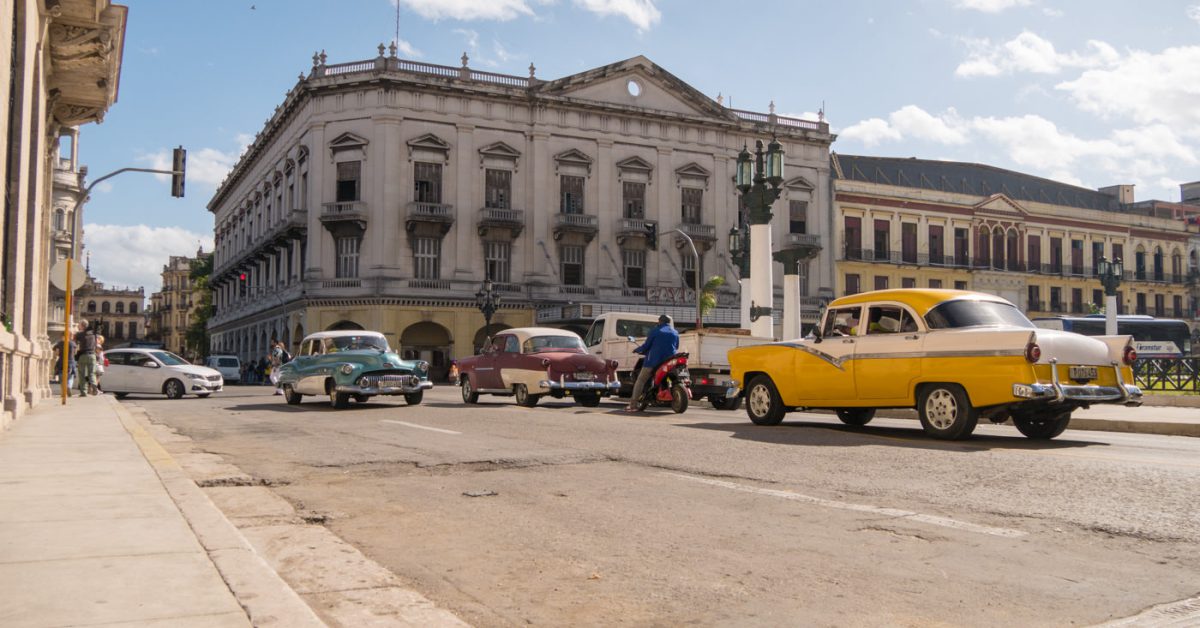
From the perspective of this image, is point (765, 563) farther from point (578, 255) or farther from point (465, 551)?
point (578, 255)

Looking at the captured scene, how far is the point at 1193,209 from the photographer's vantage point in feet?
247

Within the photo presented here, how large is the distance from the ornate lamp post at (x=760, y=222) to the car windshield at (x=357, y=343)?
976 centimetres

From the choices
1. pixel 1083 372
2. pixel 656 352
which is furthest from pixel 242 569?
pixel 656 352

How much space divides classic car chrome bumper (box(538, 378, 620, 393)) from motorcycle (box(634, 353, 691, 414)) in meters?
2.16

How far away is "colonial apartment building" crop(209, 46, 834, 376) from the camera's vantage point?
151ft

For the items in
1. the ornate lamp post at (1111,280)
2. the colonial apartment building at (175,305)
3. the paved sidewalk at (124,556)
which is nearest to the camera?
the paved sidewalk at (124,556)

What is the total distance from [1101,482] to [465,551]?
4.89 m

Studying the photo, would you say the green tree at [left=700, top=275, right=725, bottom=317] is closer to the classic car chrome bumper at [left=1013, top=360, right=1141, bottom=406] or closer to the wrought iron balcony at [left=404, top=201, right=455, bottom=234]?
the wrought iron balcony at [left=404, top=201, right=455, bottom=234]

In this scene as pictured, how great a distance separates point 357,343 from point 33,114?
7.01 metres

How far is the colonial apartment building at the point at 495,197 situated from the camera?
46062mm

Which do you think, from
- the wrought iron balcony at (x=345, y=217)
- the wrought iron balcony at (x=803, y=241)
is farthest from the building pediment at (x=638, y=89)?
the wrought iron balcony at (x=345, y=217)

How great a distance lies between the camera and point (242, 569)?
13.4 feet

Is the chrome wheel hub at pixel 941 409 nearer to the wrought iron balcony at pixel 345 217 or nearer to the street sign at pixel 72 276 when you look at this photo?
the street sign at pixel 72 276

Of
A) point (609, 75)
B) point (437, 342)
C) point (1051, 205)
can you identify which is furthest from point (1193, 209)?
point (437, 342)
